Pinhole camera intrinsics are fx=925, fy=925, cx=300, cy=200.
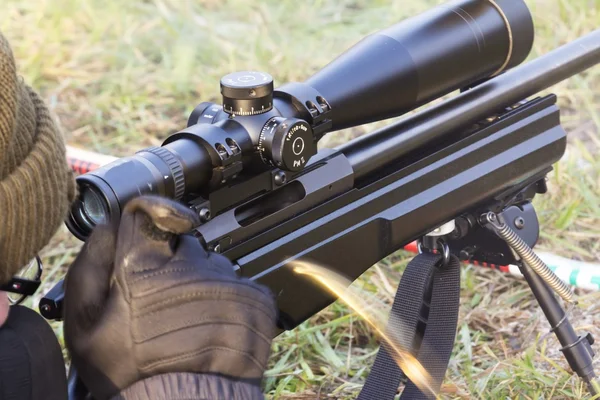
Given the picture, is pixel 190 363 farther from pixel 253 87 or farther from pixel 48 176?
pixel 253 87

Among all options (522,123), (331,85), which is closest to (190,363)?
(331,85)

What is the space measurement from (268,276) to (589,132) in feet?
9.23

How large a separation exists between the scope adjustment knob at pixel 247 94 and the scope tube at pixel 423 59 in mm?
238

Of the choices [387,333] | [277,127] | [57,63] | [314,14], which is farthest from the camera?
[314,14]

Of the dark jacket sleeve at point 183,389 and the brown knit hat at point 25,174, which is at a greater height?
the brown knit hat at point 25,174

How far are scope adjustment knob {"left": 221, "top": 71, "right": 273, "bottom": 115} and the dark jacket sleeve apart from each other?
0.61 m

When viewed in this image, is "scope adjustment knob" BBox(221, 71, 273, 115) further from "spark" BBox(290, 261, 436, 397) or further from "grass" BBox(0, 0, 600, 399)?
"grass" BBox(0, 0, 600, 399)

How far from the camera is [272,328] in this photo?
156 cm

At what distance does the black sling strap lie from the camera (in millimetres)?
2426

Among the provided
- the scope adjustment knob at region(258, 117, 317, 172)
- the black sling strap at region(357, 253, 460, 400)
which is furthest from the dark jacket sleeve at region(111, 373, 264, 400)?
the black sling strap at region(357, 253, 460, 400)

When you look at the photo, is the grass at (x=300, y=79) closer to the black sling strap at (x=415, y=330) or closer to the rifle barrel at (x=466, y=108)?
the black sling strap at (x=415, y=330)

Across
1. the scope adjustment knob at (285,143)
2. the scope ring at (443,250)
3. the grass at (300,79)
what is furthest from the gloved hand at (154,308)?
the grass at (300,79)

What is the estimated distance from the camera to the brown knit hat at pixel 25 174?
1374mm

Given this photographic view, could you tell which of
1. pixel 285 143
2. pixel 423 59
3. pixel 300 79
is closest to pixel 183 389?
pixel 285 143
